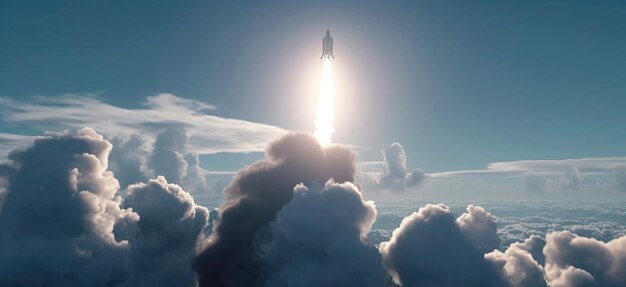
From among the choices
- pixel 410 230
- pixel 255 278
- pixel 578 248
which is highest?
pixel 410 230

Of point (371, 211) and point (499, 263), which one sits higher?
point (371, 211)

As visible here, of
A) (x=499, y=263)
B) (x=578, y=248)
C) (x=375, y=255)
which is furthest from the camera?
(x=578, y=248)

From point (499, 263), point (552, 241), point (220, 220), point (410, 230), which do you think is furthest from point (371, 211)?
point (552, 241)

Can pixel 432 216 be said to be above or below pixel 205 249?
above

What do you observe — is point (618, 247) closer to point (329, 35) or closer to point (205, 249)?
point (329, 35)

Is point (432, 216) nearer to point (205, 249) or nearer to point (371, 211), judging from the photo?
point (371, 211)

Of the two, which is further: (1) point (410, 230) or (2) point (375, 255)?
(1) point (410, 230)

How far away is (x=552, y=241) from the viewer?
164875 mm

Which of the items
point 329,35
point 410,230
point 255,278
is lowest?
point 255,278

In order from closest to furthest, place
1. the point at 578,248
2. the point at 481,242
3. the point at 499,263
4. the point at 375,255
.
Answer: the point at 375,255, the point at 499,263, the point at 481,242, the point at 578,248

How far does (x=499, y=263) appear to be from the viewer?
420 feet

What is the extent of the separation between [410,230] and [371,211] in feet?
44.2

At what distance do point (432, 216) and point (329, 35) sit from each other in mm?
76627

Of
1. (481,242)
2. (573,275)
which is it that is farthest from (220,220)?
(573,275)
